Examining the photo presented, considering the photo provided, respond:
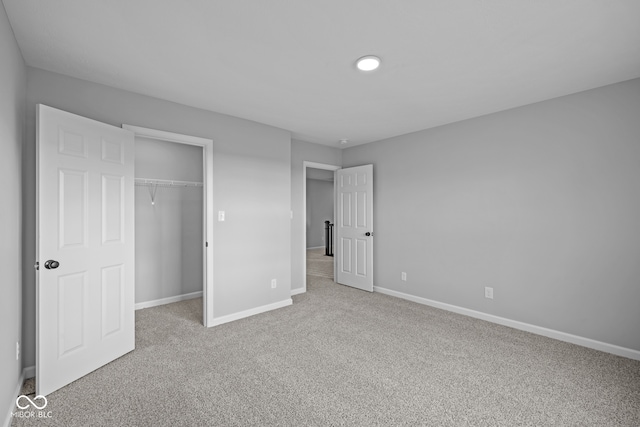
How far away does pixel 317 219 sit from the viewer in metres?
9.88

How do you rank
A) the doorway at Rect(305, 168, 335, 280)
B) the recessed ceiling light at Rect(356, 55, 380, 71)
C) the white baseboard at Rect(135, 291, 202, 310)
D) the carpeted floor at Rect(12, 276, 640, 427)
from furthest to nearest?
the doorway at Rect(305, 168, 335, 280) → the white baseboard at Rect(135, 291, 202, 310) → the recessed ceiling light at Rect(356, 55, 380, 71) → the carpeted floor at Rect(12, 276, 640, 427)

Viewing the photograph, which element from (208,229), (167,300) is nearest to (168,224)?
(167,300)

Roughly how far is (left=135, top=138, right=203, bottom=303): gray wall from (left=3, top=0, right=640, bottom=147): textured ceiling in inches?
50.6

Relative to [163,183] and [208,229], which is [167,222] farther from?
[208,229]

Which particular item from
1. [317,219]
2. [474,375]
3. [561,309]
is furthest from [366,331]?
[317,219]

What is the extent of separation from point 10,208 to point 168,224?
2303 mm

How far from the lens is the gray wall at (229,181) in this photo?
2.27 metres

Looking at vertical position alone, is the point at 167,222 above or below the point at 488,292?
above

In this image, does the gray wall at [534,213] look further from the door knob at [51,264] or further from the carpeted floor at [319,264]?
the door knob at [51,264]

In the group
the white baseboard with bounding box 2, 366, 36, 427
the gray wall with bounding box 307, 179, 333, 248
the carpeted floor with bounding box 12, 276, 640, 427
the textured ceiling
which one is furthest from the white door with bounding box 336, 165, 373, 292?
the gray wall with bounding box 307, 179, 333, 248

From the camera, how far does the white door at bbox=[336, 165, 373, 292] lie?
186 inches

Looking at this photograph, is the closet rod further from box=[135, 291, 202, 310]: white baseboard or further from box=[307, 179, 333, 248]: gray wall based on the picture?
box=[307, 179, 333, 248]: gray wall

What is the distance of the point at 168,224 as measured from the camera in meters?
4.10

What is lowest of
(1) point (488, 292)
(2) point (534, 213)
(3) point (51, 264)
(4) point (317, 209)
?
(1) point (488, 292)
